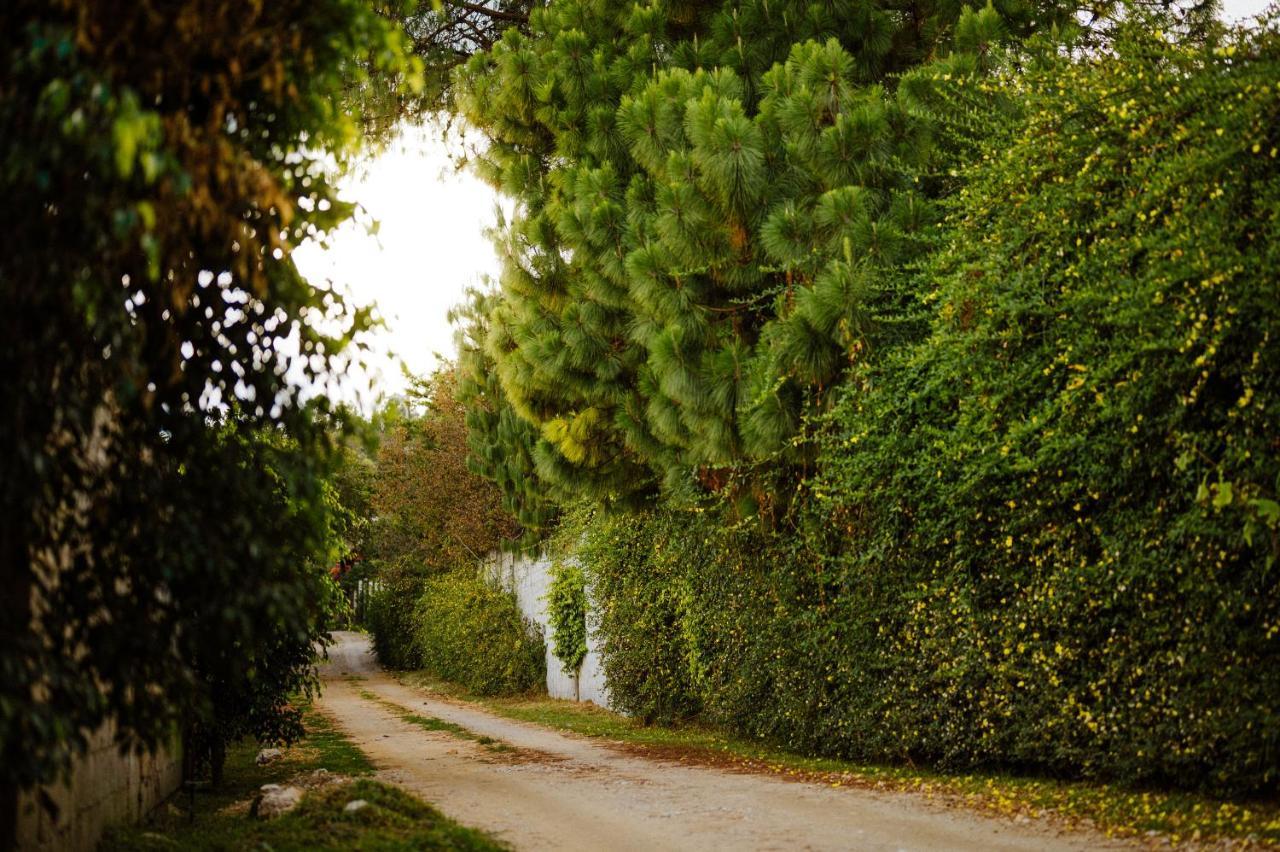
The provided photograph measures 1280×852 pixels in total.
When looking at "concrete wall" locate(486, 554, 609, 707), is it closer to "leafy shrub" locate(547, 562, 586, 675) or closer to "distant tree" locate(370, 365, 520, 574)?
"leafy shrub" locate(547, 562, 586, 675)

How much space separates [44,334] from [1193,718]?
624cm

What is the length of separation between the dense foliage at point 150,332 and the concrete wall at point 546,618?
1188cm

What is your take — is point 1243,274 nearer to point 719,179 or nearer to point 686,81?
point 719,179

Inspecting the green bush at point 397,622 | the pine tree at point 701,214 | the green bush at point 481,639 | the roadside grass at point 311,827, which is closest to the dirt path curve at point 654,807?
the roadside grass at point 311,827

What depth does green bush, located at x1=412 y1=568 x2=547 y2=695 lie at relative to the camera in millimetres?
20094

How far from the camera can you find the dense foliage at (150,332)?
9.75ft

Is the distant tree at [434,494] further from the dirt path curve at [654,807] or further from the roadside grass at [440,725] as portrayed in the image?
the dirt path curve at [654,807]

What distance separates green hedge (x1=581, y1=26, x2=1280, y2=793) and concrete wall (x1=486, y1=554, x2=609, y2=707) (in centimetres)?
789

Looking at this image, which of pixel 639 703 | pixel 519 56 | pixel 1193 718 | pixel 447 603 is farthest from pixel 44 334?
pixel 447 603

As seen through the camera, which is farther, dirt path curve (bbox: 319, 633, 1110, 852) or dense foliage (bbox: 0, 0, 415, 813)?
dirt path curve (bbox: 319, 633, 1110, 852)

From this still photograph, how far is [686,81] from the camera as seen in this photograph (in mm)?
9523

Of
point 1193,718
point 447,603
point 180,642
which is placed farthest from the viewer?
point 447,603

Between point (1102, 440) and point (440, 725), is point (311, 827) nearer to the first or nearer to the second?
point (1102, 440)

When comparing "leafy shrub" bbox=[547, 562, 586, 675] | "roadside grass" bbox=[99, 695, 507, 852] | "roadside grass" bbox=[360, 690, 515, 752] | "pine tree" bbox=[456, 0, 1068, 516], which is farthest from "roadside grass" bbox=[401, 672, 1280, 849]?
"leafy shrub" bbox=[547, 562, 586, 675]
